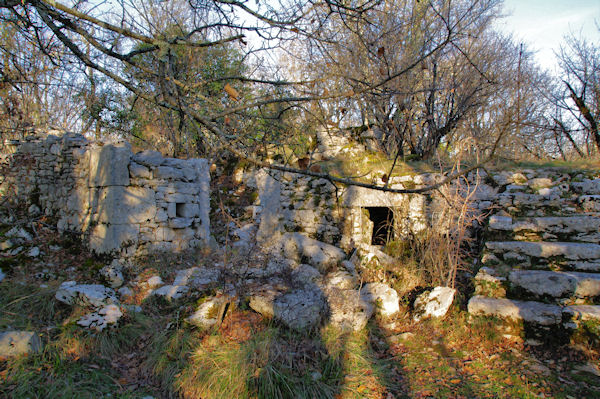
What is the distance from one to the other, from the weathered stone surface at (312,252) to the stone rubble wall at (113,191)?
1.90m

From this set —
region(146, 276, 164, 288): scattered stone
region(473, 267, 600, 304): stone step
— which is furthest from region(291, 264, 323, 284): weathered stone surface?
region(473, 267, 600, 304): stone step

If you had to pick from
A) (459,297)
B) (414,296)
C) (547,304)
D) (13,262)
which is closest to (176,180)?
(13,262)

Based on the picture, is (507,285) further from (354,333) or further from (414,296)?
(354,333)

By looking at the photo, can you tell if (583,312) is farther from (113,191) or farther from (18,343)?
(113,191)

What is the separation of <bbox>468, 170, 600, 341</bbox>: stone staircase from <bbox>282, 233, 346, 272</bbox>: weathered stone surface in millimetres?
2413

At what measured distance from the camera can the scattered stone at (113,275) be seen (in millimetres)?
5301

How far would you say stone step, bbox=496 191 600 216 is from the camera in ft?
17.2

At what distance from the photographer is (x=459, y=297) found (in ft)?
15.2

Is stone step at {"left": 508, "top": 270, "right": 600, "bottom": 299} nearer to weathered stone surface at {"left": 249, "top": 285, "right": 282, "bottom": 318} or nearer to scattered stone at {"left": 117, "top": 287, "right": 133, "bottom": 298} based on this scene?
weathered stone surface at {"left": 249, "top": 285, "right": 282, "bottom": 318}

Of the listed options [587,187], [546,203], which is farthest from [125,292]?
[587,187]

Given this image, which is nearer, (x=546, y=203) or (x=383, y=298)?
(x=383, y=298)

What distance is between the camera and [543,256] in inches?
181

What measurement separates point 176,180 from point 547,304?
20.6 feet

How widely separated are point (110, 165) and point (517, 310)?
6.48 metres
